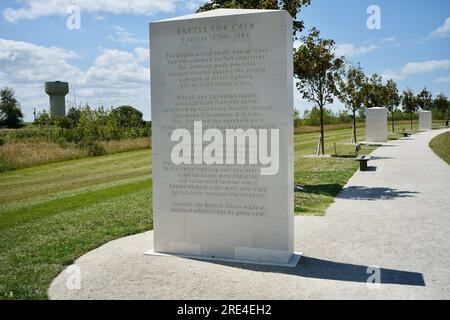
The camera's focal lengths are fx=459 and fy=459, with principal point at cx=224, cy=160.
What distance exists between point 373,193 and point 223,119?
7423mm

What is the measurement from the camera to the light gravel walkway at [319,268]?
5.65 m

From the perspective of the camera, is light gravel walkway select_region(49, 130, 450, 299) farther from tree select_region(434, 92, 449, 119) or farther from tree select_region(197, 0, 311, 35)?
tree select_region(434, 92, 449, 119)

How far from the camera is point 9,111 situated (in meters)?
61.5

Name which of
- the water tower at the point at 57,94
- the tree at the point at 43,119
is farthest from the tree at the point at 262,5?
the water tower at the point at 57,94

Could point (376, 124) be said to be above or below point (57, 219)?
above

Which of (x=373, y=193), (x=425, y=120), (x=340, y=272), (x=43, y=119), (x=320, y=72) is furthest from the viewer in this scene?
(x=425, y=120)

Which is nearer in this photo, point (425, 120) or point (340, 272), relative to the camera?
point (340, 272)

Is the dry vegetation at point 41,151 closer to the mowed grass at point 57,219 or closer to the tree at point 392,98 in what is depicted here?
the mowed grass at point 57,219

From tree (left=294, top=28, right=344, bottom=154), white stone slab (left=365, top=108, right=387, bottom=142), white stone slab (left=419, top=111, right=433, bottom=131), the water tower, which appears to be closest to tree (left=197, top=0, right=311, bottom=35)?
tree (left=294, top=28, right=344, bottom=154)

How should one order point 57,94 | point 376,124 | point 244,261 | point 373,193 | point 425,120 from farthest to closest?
point 57,94, point 425,120, point 376,124, point 373,193, point 244,261

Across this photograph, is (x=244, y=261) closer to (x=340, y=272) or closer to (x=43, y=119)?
(x=340, y=272)

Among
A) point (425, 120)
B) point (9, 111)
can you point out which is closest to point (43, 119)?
point (9, 111)

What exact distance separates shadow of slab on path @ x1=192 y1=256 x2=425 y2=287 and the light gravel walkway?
13 millimetres
